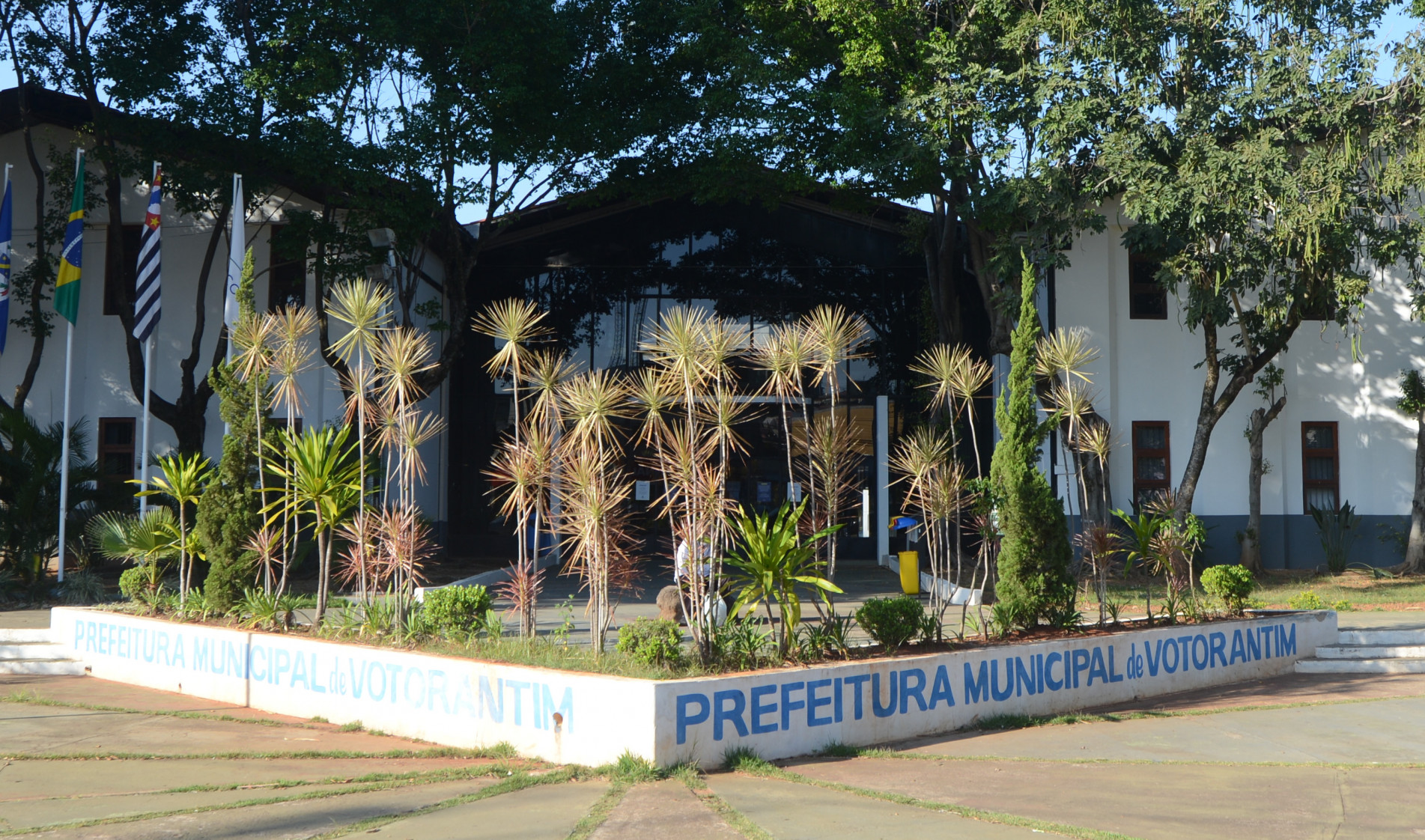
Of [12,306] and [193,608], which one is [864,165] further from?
[12,306]

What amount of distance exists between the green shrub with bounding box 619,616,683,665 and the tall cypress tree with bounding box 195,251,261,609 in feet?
16.7

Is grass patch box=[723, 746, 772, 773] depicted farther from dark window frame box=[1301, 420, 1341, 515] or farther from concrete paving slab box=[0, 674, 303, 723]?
dark window frame box=[1301, 420, 1341, 515]

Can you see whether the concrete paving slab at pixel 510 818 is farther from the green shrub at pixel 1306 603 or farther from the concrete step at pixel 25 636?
the green shrub at pixel 1306 603

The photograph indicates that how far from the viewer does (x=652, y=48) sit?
20.3m

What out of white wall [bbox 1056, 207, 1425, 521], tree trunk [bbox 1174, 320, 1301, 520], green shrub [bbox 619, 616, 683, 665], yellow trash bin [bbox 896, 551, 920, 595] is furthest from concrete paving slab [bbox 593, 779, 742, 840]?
white wall [bbox 1056, 207, 1425, 521]

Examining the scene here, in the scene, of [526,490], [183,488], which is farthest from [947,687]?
[183,488]

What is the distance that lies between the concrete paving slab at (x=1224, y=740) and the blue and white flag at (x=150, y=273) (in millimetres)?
13965

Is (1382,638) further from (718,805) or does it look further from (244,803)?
(244,803)

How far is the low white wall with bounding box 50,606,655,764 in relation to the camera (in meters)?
7.52

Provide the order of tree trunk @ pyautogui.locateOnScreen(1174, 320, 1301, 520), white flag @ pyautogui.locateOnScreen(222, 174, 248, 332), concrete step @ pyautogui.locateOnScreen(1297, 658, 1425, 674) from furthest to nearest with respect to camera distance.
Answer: tree trunk @ pyautogui.locateOnScreen(1174, 320, 1301, 520) < white flag @ pyautogui.locateOnScreen(222, 174, 248, 332) < concrete step @ pyautogui.locateOnScreen(1297, 658, 1425, 674)

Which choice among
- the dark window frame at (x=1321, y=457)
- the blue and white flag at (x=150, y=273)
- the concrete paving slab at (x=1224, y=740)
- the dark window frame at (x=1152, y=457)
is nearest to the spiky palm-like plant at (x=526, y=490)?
the concrete paving slab at (x=1224, y=740)

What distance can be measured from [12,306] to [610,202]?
11.9 m

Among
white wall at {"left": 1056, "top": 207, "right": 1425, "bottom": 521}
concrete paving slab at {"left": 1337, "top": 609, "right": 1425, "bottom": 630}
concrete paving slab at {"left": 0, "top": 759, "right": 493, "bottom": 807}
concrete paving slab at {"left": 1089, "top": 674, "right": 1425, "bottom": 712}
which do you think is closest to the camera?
concrete paving slab at {"left": 0, "top": 759, "right": 493, "bottom": 807}

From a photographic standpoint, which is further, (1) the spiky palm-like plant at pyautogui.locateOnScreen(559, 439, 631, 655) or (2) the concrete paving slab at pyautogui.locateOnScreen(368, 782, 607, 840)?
(1) the spiky palm-like plant at pyautogui.locateOnScreen(559, 439, 631, 655)
